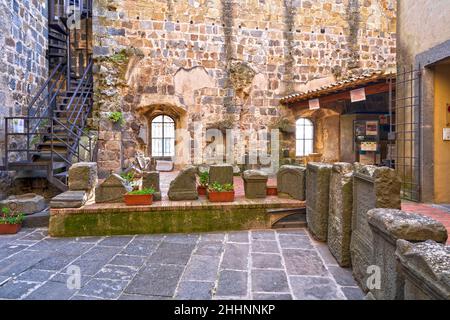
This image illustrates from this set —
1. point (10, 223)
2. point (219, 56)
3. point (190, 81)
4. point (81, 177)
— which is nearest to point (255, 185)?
point (81, 177)

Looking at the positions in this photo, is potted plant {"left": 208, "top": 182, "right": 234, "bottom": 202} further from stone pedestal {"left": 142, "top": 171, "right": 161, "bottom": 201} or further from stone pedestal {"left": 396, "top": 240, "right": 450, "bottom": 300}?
stone pedestal {"left": 396, "top": 240, "right": 450, "bottom": 300}

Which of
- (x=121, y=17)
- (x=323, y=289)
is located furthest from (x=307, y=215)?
(x=121, y=17)

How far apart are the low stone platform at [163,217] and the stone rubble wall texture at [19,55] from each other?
2.17 meters

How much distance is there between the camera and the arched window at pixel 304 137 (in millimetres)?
10031

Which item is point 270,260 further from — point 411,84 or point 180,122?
point 180,122

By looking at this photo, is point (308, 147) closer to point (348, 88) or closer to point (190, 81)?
point (348, 88)

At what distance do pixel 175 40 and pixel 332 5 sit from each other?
502cm

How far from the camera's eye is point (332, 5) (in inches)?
367

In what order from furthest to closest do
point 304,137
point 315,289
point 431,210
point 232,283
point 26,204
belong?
point 304,137
point 26,204
point 431,210
point 232,283
point 315,289

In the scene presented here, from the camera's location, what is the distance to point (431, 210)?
4.41 meters

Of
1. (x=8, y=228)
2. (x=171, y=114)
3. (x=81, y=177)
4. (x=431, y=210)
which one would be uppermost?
(x=171, y=114)

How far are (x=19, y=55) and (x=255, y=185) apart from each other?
5418 millimetres

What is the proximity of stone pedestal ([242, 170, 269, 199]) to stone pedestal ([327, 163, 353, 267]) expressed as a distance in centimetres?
166

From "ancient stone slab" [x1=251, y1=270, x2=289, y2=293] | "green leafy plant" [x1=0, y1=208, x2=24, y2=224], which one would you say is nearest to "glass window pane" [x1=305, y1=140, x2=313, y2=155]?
"ancient stone slab" [x1=251, y1=270, x2=289, y2=293]
